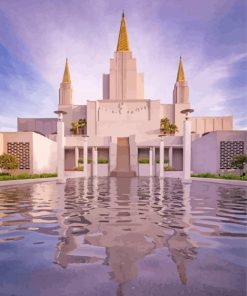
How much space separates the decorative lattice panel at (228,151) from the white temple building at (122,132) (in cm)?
11

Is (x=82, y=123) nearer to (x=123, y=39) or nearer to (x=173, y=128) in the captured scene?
(x=173, y=128)

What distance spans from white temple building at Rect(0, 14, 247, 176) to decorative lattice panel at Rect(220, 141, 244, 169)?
105 millimetres

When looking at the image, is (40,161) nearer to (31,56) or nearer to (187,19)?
(31,56)

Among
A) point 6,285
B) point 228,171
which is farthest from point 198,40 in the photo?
point 228,171

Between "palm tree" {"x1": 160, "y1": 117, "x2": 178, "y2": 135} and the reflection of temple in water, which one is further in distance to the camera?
"palm tree" {"x1": 160, "y1": 117, "x2": 178, "y2": 135}

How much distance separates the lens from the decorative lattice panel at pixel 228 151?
2369 cm

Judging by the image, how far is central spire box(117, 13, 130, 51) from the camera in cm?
4834

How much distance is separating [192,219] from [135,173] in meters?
24.7

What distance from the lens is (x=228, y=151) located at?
23828 millimetres

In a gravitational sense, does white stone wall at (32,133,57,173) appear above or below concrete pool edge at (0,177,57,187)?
above

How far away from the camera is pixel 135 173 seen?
3047 cm

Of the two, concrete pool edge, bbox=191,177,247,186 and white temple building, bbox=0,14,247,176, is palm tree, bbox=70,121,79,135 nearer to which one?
white temple building, bbox=0,14,247,176

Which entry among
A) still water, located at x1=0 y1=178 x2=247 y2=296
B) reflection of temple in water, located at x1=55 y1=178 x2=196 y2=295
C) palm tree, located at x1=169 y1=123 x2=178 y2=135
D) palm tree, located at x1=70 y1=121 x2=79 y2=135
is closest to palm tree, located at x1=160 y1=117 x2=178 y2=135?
palm tree, located at x1=169 y1=123 x2=178 y2=135

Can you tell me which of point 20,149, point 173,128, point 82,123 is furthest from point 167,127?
point 20,149
